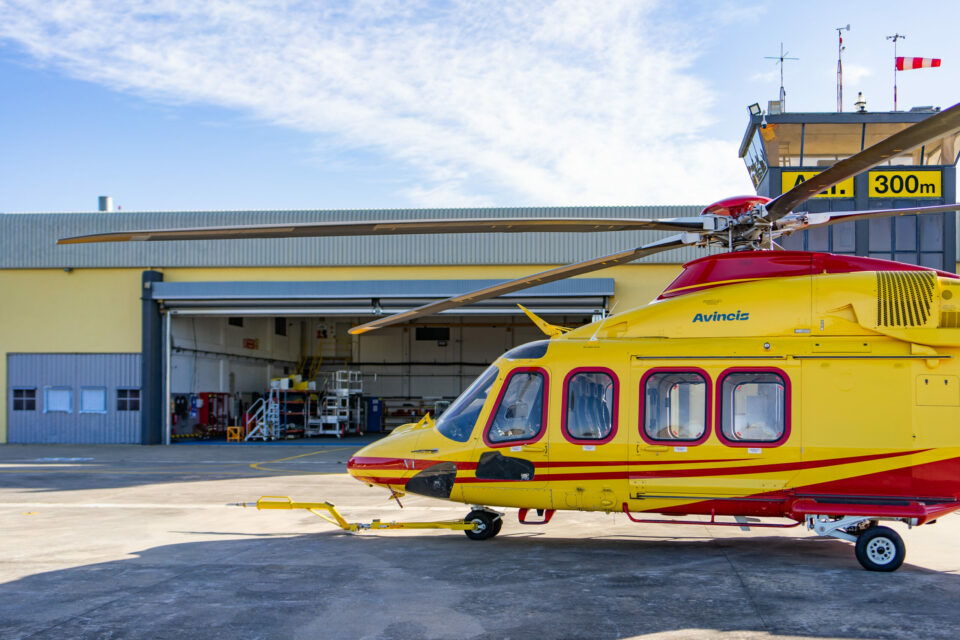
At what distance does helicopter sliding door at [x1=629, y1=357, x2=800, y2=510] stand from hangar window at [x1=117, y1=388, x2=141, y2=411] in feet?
73.0

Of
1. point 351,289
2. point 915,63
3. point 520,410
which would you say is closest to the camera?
point 520,410

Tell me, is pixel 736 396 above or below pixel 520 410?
above

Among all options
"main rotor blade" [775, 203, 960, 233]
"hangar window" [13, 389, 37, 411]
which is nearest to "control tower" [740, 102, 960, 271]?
"main rotor blade" [775, 203, 960, 233]

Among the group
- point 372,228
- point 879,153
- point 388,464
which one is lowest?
point 388,464

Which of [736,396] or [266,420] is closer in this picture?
[736,396]

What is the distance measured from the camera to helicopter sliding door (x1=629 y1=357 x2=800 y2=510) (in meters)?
8.21

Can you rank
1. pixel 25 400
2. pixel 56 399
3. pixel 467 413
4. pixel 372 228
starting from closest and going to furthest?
pixel 372 228
pixel 467 413
pixel 56 399
pixel 25 400

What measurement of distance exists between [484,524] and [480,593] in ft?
8.41

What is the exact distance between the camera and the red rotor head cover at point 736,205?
8.24 meters

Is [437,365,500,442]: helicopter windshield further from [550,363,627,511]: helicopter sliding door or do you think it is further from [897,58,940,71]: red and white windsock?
[897,58,940,71]: red and white windsock

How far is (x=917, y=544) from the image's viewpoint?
925 cm

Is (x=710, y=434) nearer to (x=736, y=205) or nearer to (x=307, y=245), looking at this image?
(x=736, y=205)

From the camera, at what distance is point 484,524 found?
9.48 m

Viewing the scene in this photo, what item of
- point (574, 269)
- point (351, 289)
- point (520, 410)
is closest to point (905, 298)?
point (574, 269)
